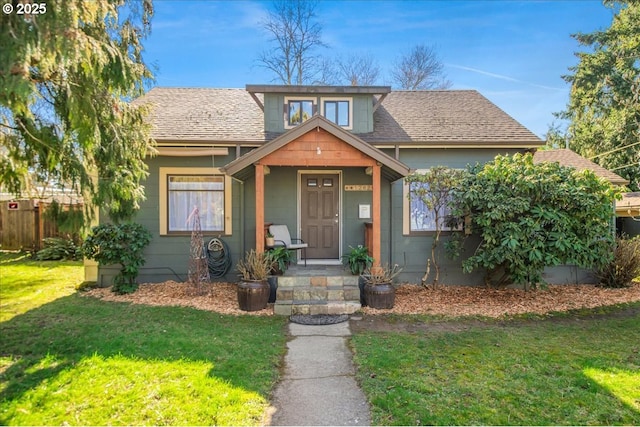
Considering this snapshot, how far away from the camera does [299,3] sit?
1634 cm

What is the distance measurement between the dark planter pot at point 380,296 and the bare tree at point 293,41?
12.6 meters

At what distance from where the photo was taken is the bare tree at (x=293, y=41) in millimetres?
16328

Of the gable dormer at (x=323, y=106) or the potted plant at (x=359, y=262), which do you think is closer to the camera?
the potted plant at (x=359, y=262)

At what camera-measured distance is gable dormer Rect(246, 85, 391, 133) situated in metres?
8.40

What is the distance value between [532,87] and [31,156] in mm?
23279

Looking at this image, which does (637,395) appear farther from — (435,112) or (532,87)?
(532,87)

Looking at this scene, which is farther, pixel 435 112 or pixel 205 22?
pixel 435 112

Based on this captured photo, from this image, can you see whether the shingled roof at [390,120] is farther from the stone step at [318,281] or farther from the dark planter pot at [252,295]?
the dark planter pot at [252,295]

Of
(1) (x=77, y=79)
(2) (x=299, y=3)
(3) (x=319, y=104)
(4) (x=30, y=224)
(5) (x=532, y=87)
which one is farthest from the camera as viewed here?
(5) (x=532, y=87)

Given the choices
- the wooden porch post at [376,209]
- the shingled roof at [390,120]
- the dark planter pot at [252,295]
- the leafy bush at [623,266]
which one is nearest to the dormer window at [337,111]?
the shingled roof at [390,120]

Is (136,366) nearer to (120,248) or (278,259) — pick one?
(278,259)

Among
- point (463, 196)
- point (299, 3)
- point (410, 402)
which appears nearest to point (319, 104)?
point (463, 196)

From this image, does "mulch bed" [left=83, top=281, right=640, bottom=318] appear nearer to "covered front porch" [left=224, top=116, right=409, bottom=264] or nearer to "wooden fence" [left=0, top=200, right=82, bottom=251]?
"covered front porch" [left=224, top=116, right=409, bottom=264]

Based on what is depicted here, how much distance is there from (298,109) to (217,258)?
4079mm
